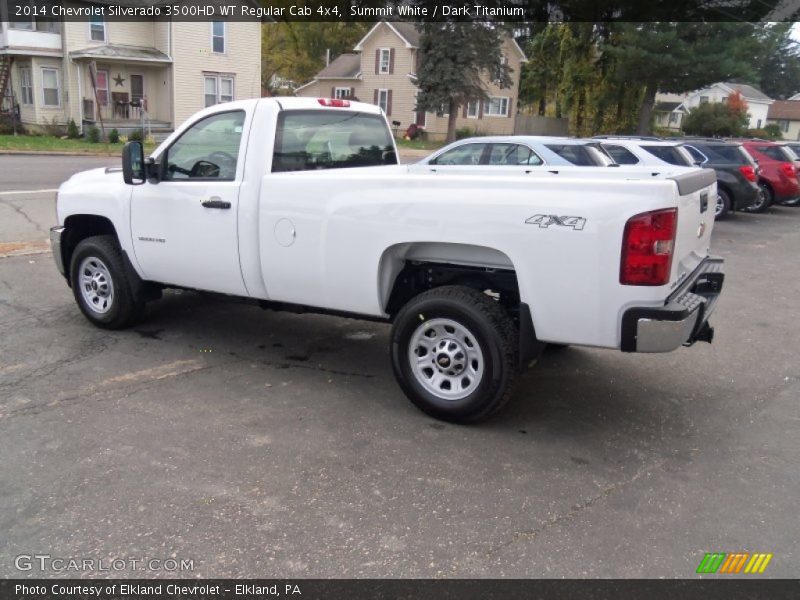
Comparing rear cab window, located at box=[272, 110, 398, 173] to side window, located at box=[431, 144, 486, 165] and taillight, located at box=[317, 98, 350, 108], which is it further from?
side window, located at box=[431, 144, 486, 165]

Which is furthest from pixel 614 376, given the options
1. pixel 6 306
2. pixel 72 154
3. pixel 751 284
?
pixel 72 154

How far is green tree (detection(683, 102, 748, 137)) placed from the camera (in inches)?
2029

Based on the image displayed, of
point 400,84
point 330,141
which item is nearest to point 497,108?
point 400,84

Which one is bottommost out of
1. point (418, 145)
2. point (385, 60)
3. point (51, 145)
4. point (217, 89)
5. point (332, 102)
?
point (51, 145)

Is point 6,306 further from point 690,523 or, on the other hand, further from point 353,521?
point 690,523

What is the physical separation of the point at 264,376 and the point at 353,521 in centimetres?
214

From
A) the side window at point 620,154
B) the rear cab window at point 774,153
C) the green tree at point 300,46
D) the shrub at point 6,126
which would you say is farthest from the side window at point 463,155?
the green tree at point 300,46

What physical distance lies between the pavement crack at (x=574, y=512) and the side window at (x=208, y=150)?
334 centimetres

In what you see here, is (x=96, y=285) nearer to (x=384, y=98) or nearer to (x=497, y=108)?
(x=384, y=98)

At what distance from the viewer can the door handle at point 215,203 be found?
527 cm

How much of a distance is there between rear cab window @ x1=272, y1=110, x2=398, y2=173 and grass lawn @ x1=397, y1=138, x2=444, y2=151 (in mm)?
30386

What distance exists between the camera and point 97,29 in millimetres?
33156

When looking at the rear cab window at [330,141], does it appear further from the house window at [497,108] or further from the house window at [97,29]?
the house window at [497,108]

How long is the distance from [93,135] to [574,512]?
31661 millimetres
